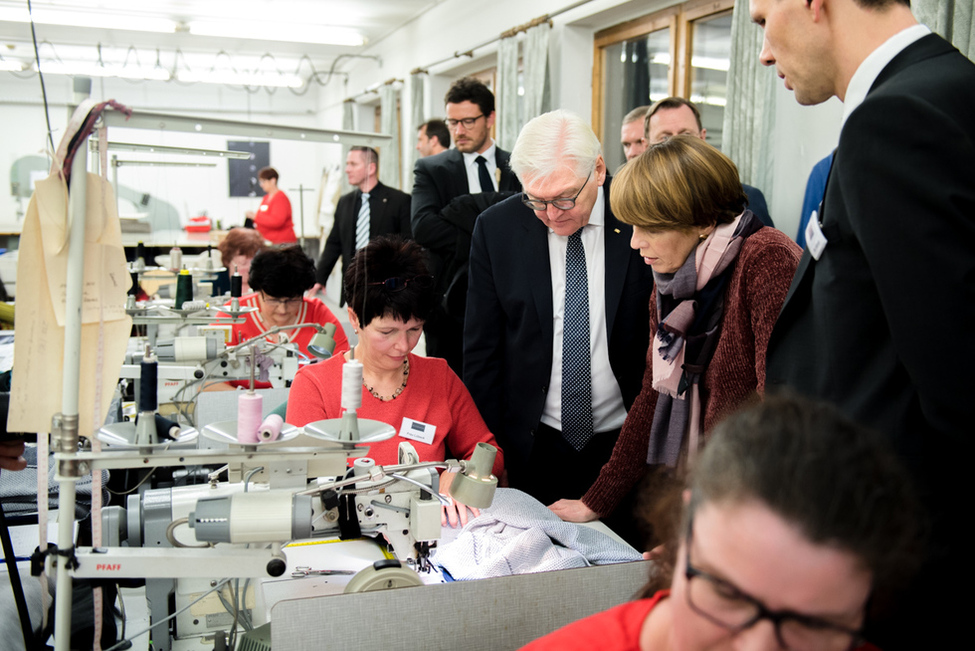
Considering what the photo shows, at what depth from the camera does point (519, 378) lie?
6.47 ft

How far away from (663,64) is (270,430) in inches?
159

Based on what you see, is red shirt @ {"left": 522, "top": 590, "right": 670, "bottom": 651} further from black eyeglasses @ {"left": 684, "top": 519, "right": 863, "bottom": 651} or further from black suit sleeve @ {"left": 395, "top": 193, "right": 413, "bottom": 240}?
black suit sleeve @ {"left": 395, "top": 193, "right": 413, "bottom": 240}

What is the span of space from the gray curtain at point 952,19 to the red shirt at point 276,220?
229 inches

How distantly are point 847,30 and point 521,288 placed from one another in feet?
3.51

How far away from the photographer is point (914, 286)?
0.83m

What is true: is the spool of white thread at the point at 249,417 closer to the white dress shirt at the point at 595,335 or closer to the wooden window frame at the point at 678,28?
the white dress shirt at the point at 595,335

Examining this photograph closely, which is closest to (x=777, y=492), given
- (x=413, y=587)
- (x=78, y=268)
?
(x=413, y=587)

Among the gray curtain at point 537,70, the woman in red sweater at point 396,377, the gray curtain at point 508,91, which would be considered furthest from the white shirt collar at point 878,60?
the gray curtain at point 508,91

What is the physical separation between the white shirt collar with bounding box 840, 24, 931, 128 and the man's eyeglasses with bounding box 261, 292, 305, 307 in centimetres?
231

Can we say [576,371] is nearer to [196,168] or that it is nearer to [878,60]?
[878,60]

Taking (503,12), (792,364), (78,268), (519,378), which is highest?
(503,12)

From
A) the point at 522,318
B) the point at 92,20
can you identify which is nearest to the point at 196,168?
the point at 92,20

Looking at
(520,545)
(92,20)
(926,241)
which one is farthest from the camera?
(92,20)

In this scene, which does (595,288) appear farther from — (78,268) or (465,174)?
(465,174)
